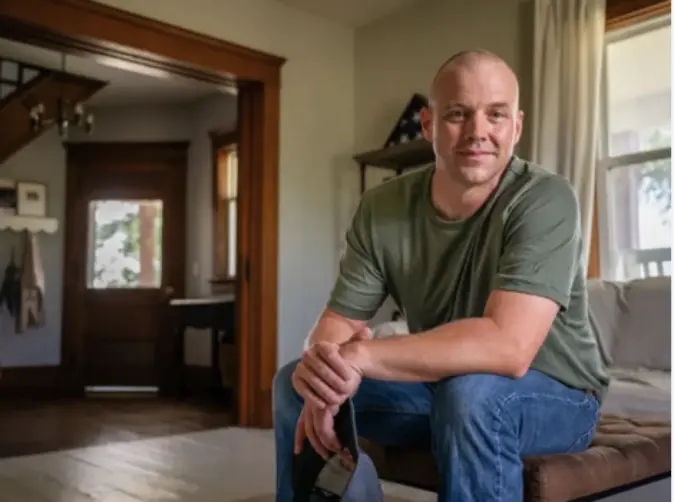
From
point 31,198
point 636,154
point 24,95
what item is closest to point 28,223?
point 31,198

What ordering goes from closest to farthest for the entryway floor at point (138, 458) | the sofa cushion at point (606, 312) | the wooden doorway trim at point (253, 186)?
the entryway floor at point (138, 458) < the sofa cushion at point (606, 312) < the wooden doorway trim at point (253, 186)

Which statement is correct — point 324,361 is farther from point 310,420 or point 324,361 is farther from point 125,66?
point 125,66

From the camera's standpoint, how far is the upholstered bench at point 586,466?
1.23 metres

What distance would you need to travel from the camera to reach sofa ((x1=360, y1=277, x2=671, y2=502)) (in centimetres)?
128

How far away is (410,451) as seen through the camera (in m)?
1.45

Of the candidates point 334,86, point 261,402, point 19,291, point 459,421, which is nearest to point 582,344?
point 459,421

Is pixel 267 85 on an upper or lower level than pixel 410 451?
upper

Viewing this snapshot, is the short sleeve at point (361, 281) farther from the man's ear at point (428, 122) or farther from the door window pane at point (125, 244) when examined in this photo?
the door window pane at point (125, 244)

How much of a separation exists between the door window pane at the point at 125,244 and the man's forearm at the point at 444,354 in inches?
215

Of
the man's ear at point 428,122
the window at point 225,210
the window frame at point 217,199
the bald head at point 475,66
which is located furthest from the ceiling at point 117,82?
the bald head at point 475,66

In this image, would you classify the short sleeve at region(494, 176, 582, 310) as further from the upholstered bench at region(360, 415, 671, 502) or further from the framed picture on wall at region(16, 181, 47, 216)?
the framed picture on wall at region(16, 181, 47, 216)

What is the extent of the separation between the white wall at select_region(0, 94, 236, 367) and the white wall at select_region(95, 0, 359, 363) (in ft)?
5.61

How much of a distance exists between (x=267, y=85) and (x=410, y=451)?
9.92 ft

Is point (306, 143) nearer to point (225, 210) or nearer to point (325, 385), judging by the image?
point (225, 210)
